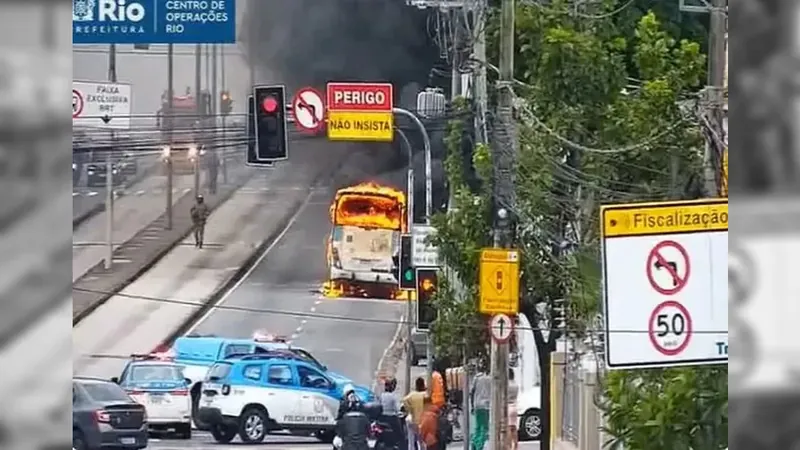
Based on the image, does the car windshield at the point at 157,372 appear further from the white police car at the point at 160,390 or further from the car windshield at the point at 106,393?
the car windshield at the point at 106,393

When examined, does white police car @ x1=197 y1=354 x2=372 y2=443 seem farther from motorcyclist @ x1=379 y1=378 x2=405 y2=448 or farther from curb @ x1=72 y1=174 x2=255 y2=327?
curb @ x1=72 y1=174 x2=255 y2=327

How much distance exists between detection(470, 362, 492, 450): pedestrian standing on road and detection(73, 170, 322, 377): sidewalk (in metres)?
0.89

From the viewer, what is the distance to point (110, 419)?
3.78 m

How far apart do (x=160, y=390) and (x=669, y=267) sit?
7.18ft

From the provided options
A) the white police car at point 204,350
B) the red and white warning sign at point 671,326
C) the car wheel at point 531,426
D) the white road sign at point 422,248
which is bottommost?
the car wheel at point 531,426

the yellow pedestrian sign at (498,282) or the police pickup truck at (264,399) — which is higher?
the yellow pedestrian sign at (498,282)

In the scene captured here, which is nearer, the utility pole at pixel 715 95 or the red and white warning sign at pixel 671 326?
the red and white warning sign at pixel 671 326

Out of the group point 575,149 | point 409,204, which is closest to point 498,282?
point 409,204

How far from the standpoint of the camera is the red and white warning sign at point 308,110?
399 cm

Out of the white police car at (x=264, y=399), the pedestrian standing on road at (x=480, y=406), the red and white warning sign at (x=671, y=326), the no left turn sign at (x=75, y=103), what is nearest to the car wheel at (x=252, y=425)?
the white police car at (x=264, y=399)

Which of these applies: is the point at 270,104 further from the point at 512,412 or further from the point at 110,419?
the point at 512,412

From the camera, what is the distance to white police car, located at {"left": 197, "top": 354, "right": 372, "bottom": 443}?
13.2 feet

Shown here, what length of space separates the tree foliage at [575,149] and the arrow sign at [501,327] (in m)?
0.06

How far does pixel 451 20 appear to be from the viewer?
4.15 meters
